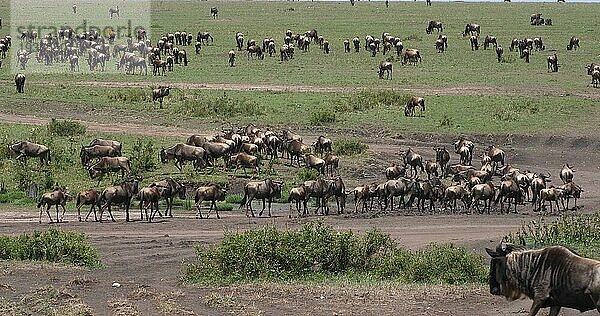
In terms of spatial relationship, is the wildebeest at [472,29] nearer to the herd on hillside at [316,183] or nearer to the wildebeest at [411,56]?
the wildebeest at [411,56]

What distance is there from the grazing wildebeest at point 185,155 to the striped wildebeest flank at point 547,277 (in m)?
17.8

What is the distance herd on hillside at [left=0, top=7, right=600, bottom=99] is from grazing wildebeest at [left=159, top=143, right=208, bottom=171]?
1928 cm

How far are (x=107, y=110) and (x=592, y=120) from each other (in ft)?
56.6

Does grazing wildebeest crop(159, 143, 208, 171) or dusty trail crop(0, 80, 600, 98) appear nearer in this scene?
grazing wildebeest crop(159, 143, 208, 171)

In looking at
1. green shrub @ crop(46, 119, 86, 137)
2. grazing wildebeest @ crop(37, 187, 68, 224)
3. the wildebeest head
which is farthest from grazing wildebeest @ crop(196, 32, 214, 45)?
the wildebeest head

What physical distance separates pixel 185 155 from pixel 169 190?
12.1 ft

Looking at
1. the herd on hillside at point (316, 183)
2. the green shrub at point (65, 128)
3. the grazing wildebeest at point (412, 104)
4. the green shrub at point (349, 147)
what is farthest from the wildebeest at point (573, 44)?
the green shrub at point (65, 128)

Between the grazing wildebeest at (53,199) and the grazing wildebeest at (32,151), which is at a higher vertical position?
the grazing wildebeest at (32,151)

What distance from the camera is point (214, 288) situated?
15.5 metres

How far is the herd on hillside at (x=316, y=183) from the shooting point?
25141mm

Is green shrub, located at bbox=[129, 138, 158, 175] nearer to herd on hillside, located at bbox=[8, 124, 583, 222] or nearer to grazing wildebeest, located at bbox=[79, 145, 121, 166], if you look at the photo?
herd on hillside, located at bbox=[8, 124, 583, 222]

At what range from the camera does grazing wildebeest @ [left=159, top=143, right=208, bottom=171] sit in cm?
2894

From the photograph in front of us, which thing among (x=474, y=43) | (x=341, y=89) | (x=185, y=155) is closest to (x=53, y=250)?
(x=185, y=155)

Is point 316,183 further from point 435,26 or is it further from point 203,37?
point 435,26
